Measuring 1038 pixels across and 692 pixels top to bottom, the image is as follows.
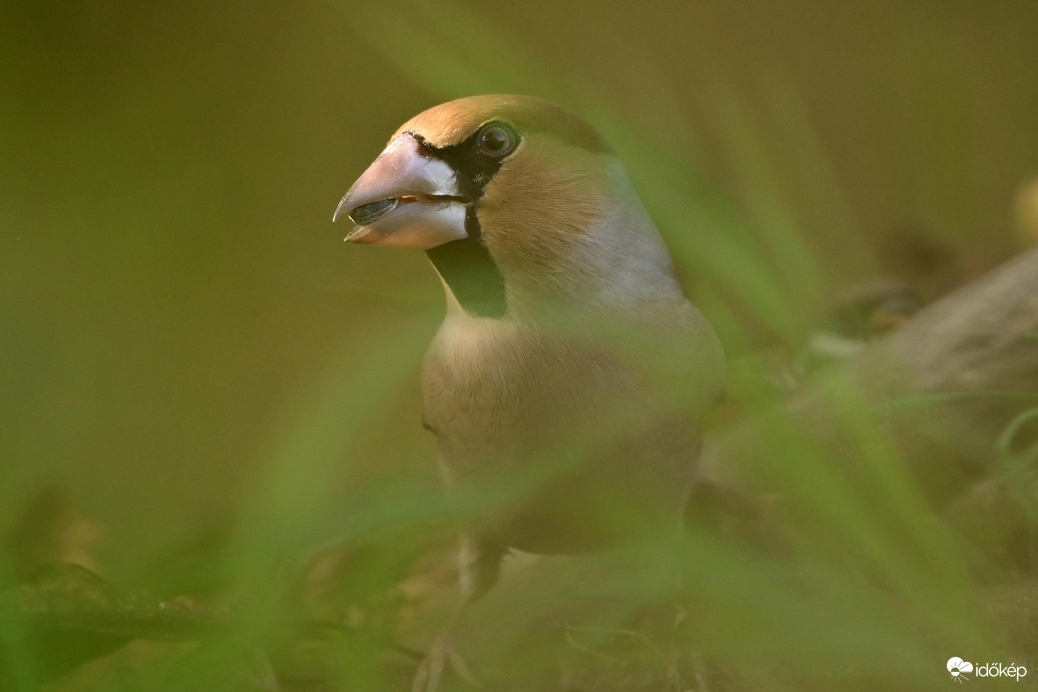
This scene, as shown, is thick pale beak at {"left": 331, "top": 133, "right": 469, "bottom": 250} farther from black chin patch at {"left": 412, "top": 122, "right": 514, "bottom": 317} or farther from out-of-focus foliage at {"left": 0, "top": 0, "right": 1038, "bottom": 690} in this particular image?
out-of-focus foliage at {"left": 0, "top": 0, "right": 1038, "bottom": 690}

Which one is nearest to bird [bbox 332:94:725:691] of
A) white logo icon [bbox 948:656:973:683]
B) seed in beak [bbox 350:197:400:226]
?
seed in beak [bbox 350:197:400:226]

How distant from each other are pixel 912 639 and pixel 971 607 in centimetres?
12

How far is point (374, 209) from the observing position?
45.1 inches

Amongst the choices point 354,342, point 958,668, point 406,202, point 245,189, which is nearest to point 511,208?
point 406,202

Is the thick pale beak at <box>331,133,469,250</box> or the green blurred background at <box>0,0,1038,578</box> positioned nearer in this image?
the thick pale beak at <box>331,133,469,250</box>

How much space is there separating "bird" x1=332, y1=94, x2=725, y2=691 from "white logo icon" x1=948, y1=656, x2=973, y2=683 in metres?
0.42

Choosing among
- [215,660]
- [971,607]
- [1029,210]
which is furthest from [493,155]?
[1029,210]

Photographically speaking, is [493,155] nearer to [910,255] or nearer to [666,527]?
[666,527]

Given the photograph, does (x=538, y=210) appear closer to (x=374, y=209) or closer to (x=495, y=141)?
(x=495, y=141)

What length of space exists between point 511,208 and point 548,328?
0.19m

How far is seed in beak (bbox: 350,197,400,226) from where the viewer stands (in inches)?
44.8

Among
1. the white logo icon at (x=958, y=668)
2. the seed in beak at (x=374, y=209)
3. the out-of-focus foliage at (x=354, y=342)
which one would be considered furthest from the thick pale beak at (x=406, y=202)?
the white logo icon at (x=958, y=668)

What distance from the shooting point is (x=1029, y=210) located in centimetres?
205

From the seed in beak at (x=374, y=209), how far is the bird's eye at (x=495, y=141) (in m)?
0.15
